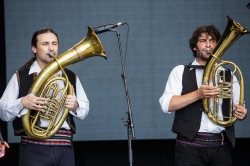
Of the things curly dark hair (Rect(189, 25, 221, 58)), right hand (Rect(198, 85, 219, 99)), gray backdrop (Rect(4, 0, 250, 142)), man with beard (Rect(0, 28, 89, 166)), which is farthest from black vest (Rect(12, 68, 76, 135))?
gray backdrop (Rect(4, 0, 250, 142))

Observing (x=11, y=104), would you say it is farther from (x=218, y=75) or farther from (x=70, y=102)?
(x=218, y=75)

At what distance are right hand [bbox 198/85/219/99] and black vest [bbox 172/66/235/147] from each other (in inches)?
7.4

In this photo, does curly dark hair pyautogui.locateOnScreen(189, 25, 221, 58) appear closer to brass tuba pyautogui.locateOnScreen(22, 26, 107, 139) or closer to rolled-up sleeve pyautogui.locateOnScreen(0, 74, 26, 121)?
brass tuba pyautogui.locateOnScreen(22, 26, 107, 139)

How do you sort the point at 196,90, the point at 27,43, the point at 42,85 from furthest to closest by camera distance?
the point at 27,43, the point at 196,90, the point at 42,85

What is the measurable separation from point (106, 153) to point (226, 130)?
92.6 inches

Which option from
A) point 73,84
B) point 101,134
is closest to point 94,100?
point 101,134

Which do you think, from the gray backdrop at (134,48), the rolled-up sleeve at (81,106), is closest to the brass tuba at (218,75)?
the rolled-up sleeve at (81,106)

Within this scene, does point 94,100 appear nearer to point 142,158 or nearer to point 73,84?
point 142,158

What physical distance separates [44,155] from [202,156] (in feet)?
3.79

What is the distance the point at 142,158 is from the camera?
6.07 meters

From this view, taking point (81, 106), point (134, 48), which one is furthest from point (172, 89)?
point (134, 48)

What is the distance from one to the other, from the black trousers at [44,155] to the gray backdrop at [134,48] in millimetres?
2027

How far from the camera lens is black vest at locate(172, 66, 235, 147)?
3926mm

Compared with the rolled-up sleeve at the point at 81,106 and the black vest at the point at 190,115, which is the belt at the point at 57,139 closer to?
the rolled-up sleeve at the point at 81,106
